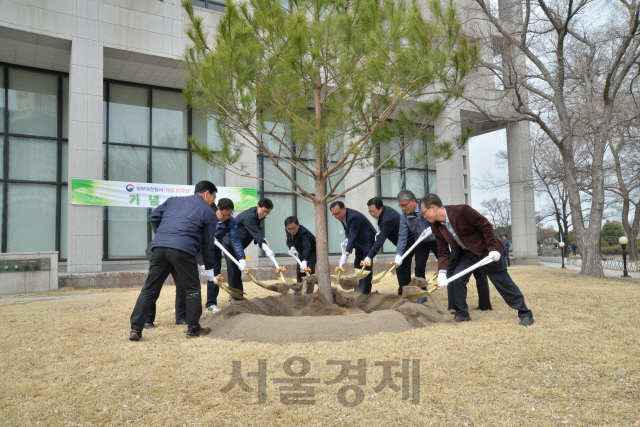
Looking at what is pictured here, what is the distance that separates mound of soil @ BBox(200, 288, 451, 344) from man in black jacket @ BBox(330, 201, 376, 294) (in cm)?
93

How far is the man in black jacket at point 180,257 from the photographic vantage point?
370cm

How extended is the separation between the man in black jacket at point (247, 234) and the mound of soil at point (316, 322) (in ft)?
2.61

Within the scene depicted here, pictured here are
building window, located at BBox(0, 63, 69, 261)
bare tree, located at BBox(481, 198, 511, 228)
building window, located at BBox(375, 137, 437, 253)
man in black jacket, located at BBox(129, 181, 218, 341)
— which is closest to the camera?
man in black jacket, located at BBox(129, 181, 218, 341)

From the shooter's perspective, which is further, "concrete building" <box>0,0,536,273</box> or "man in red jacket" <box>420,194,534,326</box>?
"concrete building" <box>0,0,536,273</box>

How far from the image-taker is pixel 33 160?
11.0 m

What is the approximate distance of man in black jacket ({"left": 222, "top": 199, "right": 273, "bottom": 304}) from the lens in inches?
220

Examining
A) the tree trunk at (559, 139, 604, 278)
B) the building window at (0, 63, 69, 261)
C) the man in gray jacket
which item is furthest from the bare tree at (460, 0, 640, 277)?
the building window at (0, 63, 69, 261)

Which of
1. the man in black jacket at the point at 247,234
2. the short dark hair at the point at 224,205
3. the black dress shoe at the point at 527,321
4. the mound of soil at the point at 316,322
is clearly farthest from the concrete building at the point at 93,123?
the black dress shoe at the point at 527,321

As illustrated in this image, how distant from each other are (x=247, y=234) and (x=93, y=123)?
6.04 meters

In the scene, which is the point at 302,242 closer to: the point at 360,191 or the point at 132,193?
the point at 132,193

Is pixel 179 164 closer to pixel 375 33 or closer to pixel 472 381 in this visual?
pixel 375 33

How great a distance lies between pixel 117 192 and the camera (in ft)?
34.2

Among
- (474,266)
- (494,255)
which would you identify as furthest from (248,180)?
(494,255)

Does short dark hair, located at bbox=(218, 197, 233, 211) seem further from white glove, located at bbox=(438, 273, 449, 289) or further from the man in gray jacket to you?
white glove, located at bbox=(438, 273, 449, 289)
